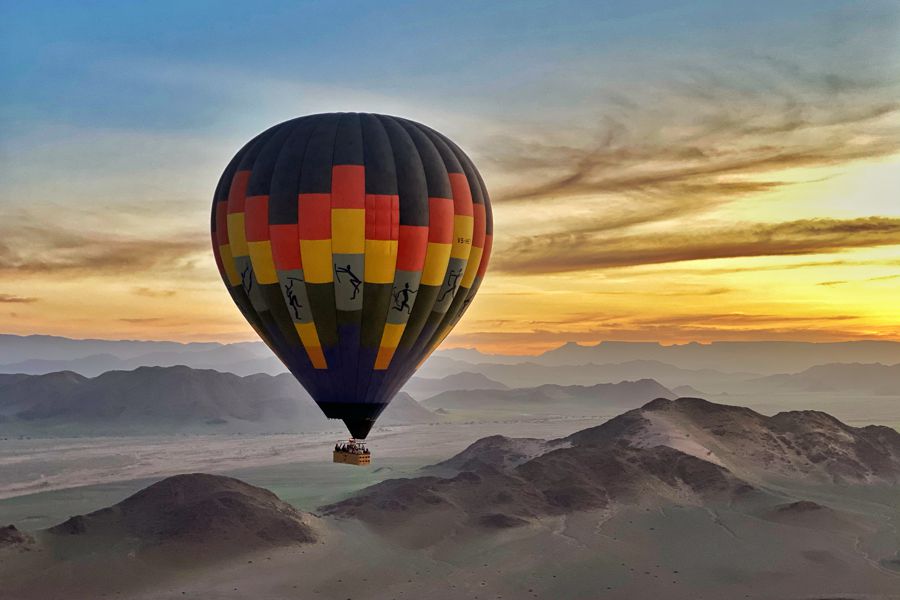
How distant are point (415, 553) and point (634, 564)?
57.1ft

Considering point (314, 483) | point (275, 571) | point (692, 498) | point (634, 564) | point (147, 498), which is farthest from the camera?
point (314, 483)

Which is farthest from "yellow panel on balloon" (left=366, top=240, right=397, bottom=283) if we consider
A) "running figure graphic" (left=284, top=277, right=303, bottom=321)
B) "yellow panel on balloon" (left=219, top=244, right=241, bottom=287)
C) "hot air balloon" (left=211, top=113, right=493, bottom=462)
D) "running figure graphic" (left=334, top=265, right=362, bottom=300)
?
"yellow panel on balloon" (left=219, top=244, right=241, bottom=287)

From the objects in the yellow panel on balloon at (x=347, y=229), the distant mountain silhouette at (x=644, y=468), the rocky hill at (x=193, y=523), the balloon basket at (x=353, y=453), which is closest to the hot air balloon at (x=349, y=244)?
the yellow panel on balloon at (x=347, y=229)

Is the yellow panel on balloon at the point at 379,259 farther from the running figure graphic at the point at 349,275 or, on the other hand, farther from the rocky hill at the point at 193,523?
the rocky hill at the point at 193,523

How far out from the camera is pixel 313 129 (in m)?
42.4

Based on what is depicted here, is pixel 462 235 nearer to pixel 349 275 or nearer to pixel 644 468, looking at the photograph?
pixel 349 275

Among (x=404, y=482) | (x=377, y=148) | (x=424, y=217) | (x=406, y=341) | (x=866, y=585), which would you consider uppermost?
(x=377, y=148)

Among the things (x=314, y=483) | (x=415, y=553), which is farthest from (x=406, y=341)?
(x=314, y=483)

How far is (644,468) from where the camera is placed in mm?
93938

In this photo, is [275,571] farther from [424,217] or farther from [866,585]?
[866,585]

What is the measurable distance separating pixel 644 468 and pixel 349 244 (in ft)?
204

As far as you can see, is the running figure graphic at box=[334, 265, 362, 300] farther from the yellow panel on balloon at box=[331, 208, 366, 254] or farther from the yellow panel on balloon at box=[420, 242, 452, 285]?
the yellow panel on balloon at box=[420, 242, 452, 285]

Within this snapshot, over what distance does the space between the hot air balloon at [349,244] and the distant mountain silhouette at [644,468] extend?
3903 cm

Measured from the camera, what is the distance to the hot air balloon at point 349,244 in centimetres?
4084
